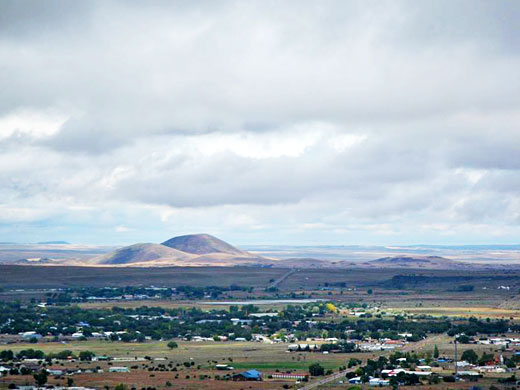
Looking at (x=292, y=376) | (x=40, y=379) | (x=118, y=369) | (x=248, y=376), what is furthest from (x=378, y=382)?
(x=40, y=379)

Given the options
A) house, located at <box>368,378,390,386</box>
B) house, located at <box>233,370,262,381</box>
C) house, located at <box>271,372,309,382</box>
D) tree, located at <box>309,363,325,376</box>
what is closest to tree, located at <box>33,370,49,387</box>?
house, located at <box>233,370,262,381</box>

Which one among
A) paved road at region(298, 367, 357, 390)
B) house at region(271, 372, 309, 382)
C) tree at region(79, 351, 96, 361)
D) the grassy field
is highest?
the grassy field

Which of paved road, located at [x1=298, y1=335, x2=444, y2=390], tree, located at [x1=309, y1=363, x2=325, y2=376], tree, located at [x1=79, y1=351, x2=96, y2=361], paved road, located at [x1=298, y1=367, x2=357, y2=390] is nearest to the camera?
paved road, located at [x1=298, y1=367, x2=357, y2=390]

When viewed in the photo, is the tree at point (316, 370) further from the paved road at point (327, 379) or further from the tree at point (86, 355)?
the tree at point (86, 355)

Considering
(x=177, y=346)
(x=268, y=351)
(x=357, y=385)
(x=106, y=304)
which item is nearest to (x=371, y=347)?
(x=268, y=351)

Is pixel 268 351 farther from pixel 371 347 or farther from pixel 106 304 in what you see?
pixel 106 304

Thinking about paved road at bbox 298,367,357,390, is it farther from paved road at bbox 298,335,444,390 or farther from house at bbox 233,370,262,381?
house at bbox 233,370,262,381

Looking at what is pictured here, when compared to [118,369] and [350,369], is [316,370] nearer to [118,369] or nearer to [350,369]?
[350,369]

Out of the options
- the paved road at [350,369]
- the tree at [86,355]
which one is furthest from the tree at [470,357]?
the tree at [86,355]
